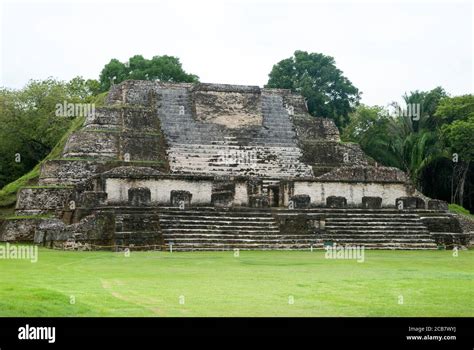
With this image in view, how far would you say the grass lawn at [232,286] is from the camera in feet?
31.0

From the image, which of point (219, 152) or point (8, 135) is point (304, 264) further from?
point (8, 135)

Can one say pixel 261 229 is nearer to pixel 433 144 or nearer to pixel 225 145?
pixel 225 145

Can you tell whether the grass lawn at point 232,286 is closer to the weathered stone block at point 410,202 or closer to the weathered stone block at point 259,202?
the weathered stone block at point 259,202

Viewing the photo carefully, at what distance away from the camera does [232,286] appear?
39.2 ft

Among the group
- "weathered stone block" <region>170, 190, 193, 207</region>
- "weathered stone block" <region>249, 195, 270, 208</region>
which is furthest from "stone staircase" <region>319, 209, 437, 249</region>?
"weathered stone block" <region>170, 190, 193, 207</region>

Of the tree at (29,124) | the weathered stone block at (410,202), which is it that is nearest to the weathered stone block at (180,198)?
the weathered stone block at (410,202)

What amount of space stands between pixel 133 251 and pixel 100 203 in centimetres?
305

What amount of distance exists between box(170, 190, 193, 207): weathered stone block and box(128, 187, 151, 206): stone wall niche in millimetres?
788

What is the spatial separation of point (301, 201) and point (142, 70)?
20915mm

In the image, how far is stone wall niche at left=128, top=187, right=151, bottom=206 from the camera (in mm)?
23328

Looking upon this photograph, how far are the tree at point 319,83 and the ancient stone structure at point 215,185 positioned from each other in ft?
14.7

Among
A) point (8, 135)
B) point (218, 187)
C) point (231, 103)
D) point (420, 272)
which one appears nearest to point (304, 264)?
point (420, 272)

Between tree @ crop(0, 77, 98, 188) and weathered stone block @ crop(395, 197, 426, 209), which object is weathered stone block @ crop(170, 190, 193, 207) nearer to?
weathered stone block @ crop(395, 197, 426, 209)

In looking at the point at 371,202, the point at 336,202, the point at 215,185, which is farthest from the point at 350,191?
the point at 215,185
